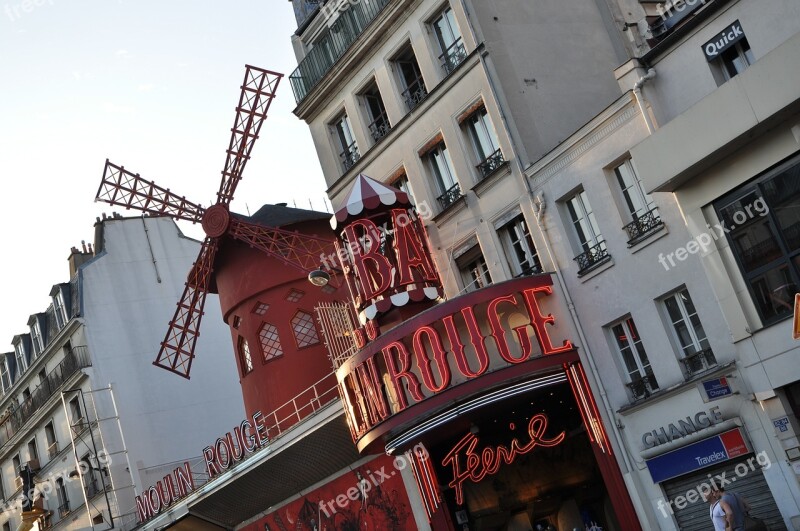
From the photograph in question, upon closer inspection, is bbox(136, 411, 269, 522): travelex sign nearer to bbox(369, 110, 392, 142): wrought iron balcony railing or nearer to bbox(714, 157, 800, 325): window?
bbox(369, 110, 392, 142): wrought iron balcony railing

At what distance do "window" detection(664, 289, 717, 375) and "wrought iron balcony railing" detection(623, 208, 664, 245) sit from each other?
0.87 meters

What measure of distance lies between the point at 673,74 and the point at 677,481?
17.3ft

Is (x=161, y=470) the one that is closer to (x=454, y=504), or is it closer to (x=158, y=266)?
(x=158, y=266)

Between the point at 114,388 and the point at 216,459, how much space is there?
28.6ft

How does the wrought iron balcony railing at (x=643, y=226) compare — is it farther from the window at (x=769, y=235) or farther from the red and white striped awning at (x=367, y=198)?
the red and white striped awning at (x=367, y=198)

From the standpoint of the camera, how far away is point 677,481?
42.7 feet

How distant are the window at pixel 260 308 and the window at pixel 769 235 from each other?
11.6 m

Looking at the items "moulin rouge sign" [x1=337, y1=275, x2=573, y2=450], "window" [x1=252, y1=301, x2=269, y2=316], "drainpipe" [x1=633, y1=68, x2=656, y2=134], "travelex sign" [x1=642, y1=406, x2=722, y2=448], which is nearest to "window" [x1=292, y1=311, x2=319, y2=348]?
"window" [x1=252, y1=301, x2=269, y2=316]

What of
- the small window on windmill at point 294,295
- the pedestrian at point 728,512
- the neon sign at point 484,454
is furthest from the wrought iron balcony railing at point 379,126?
the pedestrian at point 728,512

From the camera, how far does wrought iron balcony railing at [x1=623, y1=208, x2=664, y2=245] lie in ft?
42.9

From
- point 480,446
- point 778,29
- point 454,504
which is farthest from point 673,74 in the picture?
point 454,504

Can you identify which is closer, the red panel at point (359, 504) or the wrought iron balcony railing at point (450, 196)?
the wrought iron balcony railing at point (450, 196)

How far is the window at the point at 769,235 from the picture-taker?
1144 centimetres

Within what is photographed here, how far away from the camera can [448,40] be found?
16.8 m
